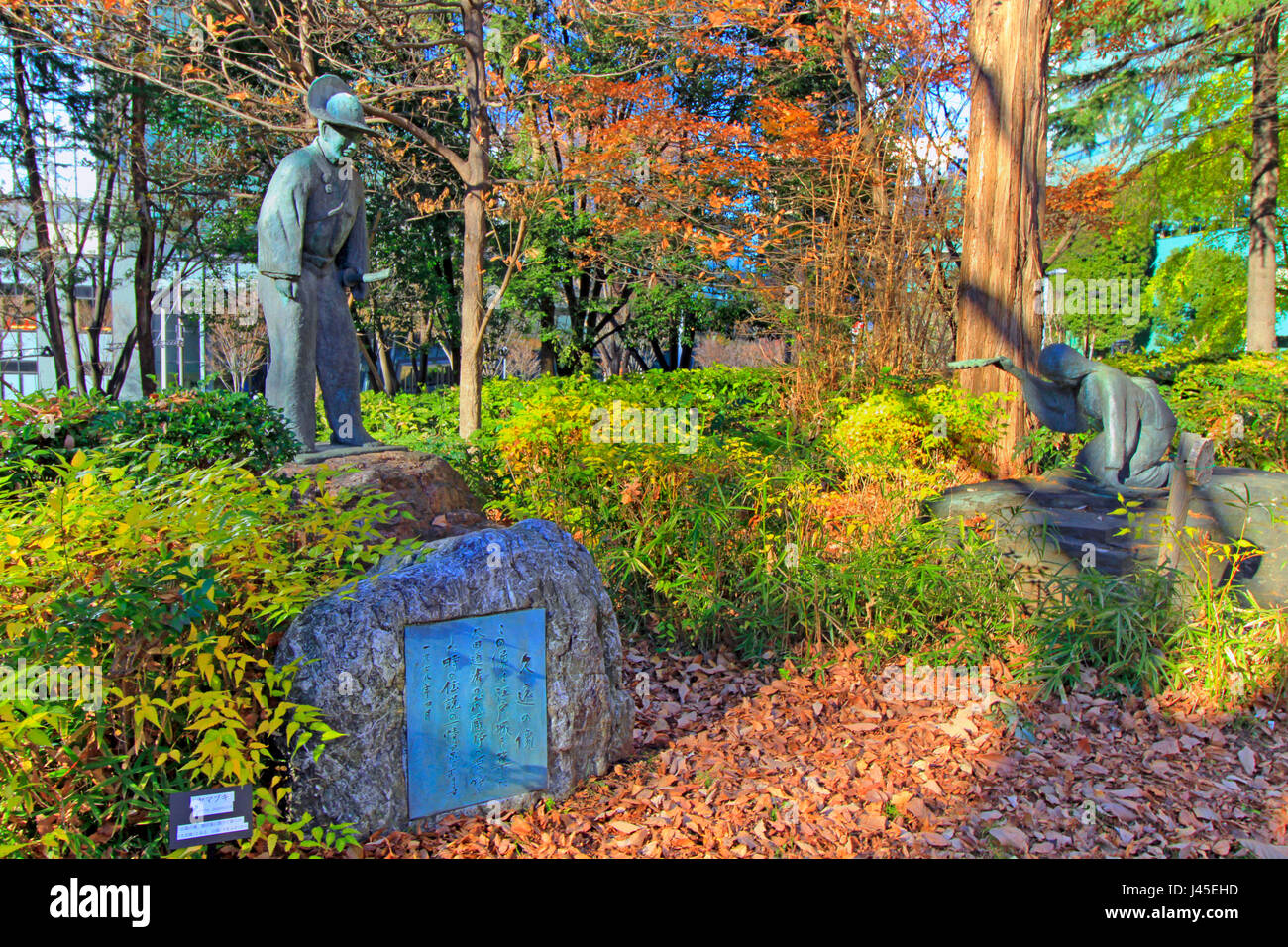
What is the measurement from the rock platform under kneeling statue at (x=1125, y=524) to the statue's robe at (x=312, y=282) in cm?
420

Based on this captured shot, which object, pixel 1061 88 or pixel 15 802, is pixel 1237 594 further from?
pixel 1061 88

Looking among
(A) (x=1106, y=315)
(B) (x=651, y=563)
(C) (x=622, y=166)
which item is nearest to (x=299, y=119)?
(C) (x=622, y=166)

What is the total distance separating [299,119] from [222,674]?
10050mm

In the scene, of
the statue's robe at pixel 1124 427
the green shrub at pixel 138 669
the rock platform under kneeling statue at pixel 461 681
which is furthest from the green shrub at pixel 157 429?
the statue's robe at pixel 1124 427

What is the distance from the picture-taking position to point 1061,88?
13797mm

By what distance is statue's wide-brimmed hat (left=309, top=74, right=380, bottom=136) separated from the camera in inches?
213

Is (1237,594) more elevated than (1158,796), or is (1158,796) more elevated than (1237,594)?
(1237,594)

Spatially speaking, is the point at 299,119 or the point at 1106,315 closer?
the point at 299,119

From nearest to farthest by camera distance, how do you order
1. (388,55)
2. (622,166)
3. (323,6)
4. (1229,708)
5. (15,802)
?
(15,802) → (1229,708) → (323,6) → (622,166) → (388,55)

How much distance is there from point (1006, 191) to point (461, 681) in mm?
6786

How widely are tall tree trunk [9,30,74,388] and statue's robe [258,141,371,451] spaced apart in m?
10.6

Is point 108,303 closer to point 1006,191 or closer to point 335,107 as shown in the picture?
point 335,107

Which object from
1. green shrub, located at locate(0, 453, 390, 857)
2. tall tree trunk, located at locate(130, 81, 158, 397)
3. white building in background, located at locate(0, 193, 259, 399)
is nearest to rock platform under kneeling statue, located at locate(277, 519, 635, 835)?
green shrub, located at locate(0, 453, 390, 857)

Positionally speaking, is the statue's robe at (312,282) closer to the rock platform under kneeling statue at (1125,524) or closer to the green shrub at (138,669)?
the green shrub at (138,669)
